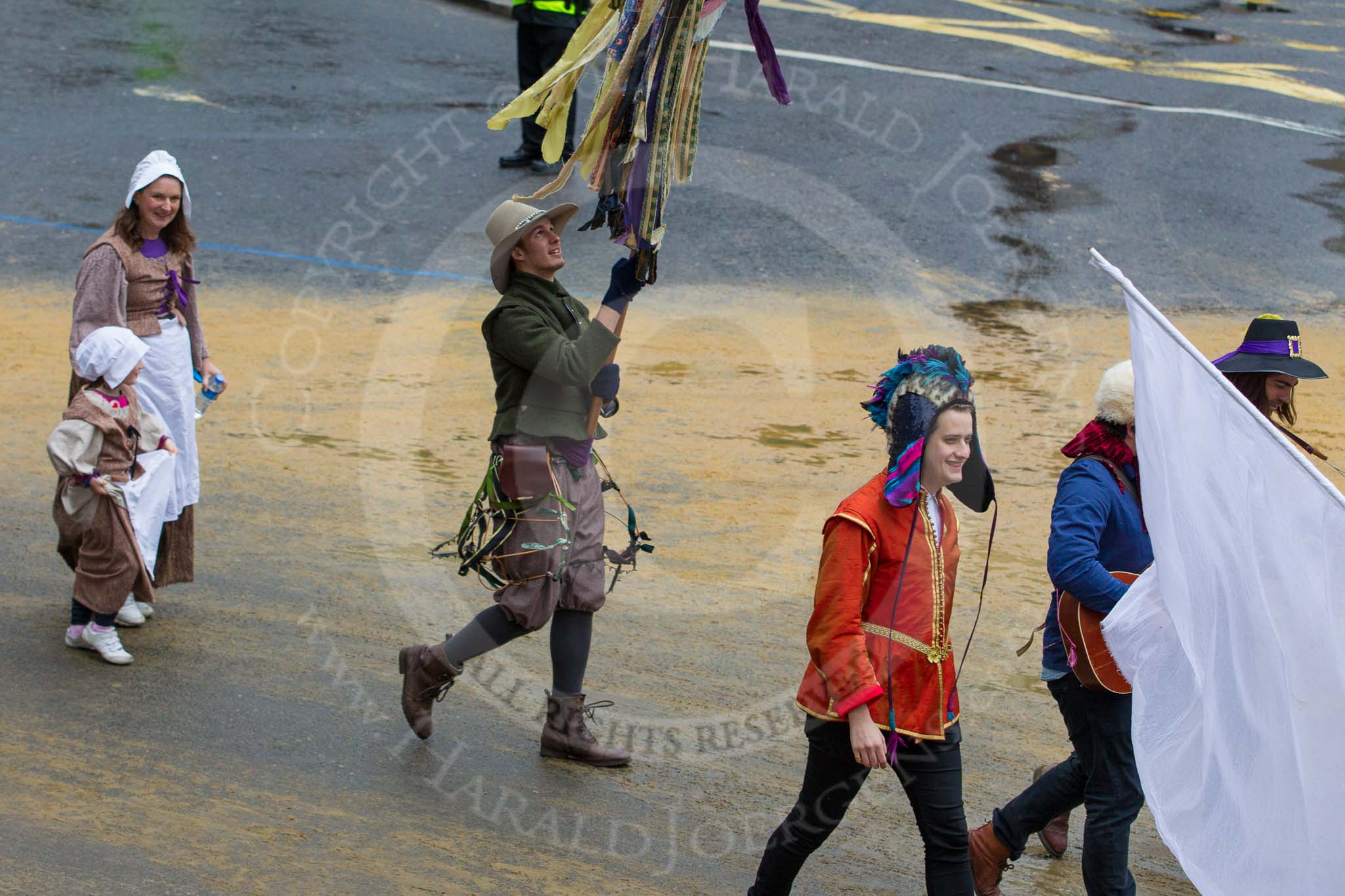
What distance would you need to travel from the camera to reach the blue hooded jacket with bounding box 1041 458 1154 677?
3688 millimetres

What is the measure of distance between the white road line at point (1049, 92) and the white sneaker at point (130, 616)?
11650mm

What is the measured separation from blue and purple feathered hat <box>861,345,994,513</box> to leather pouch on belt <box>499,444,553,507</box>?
138cm

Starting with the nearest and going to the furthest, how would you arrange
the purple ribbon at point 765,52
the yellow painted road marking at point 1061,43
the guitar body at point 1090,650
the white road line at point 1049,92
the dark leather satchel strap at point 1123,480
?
the guitar body at point 1090,650, the dark leather satchel strap at point 1123,480, the purple ribbon at point 765,52, the white road line at point 1049,92, the yellow painted road marking at point 1061,43

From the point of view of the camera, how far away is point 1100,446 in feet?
12.8

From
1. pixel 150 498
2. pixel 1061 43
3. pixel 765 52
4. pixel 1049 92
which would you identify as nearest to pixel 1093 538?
pixel 765 52

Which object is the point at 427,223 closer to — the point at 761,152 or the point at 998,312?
the point at 761,152

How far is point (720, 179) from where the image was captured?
1311 cm

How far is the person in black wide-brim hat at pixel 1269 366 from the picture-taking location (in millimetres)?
4020

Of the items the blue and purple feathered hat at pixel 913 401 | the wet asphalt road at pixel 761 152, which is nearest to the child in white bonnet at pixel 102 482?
the blue and purple feathered hat at pixel 913 401

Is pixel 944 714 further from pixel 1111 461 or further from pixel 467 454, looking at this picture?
pixel 467 454

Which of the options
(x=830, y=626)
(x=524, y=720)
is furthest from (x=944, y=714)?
(x=524, y=720)

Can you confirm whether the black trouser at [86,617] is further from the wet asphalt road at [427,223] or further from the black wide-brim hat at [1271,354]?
the black wide-brim hat at [1271,354]

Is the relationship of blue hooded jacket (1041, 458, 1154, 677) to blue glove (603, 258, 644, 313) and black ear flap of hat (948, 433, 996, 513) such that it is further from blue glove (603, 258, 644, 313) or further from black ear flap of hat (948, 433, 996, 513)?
blue glove (603, 258, 644, 313)

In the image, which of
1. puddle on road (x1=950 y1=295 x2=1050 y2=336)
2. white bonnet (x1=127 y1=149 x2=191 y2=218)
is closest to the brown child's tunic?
white bonnet (x1=127 y1=149 x2=191 y2=218)
